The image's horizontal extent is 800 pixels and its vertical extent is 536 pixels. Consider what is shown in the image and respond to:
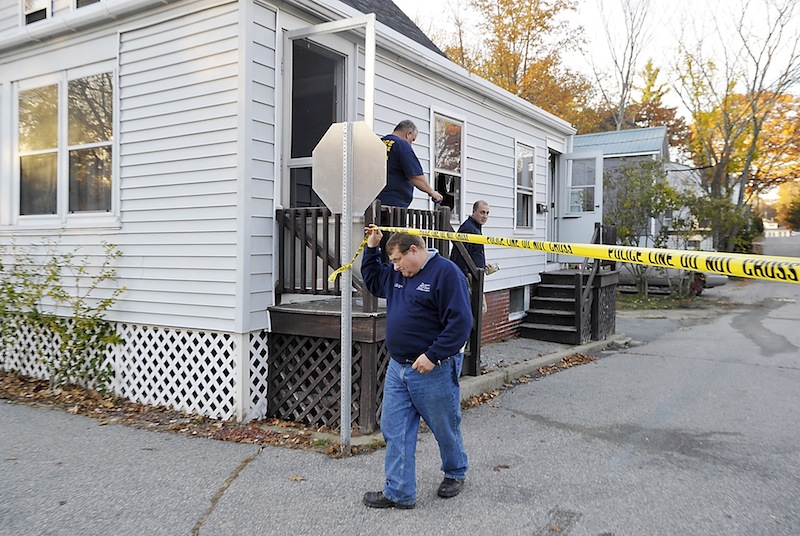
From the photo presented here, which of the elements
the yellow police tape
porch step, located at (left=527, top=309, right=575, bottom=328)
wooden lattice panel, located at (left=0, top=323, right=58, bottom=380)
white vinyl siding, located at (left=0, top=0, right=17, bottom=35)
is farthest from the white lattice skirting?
porch step, located at (left=527, top=309, right=575, bottom=328)

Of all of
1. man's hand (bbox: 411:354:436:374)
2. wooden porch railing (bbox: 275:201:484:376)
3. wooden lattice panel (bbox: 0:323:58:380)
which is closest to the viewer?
man's hand (bbox: 411:354:436:374)

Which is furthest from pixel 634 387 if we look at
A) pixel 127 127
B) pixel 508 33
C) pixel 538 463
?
pixel 508 33

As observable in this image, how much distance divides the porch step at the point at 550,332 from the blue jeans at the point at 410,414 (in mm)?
6723

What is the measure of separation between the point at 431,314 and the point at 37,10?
284 inches

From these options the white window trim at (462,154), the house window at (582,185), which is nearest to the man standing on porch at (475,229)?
the white window trim at (462,154)

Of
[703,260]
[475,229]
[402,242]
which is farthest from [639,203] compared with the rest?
[703,260]

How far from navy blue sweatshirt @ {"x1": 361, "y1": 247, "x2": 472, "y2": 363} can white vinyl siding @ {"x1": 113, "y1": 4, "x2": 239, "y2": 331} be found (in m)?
2.35

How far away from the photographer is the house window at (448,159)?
8.80 meters

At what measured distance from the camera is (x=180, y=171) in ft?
20.6

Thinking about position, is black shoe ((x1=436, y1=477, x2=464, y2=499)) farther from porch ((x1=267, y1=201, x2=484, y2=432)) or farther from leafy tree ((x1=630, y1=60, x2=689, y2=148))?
leafy tree ((x1=630, y1=60, x2=689, y2=148))

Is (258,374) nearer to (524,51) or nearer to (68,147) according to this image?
(68,147)

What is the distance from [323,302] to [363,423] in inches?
57.2

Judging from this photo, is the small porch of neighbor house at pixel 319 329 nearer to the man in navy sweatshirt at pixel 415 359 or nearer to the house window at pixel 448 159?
the man in navy sweatshirt at pixel 415 359

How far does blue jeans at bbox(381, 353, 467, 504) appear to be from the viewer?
3.99 m
